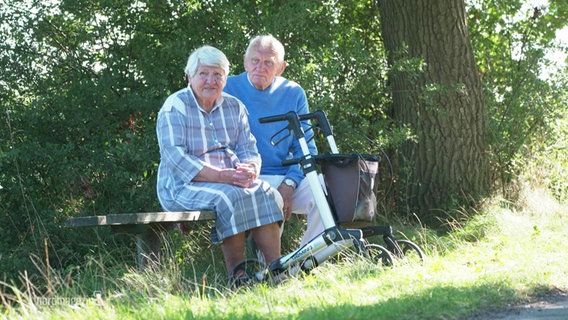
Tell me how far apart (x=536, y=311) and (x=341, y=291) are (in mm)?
1048

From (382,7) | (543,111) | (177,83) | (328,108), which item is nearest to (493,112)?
(543,111)

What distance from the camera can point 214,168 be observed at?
6328mm

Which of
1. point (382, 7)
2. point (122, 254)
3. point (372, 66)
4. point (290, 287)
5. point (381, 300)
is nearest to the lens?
point (381, 300)

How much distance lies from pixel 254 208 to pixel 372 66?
3.28 m

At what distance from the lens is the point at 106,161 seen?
7980mm

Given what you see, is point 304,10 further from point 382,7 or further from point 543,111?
point 543,111

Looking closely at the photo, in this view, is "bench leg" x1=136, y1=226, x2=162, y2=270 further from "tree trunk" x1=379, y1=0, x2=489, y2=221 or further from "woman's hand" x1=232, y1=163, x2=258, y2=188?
"tree trunk" x1=379, y1=0, x2=489, y2=221

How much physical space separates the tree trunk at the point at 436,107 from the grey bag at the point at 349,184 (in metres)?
3.27

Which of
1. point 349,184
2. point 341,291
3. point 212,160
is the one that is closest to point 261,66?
point 212,160

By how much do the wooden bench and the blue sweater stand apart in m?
0.90

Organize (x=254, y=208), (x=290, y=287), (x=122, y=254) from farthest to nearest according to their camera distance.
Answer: (x=122, y=254)
(x=254, y=208)
(x=290, y=287)

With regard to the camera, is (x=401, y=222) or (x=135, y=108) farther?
(x=401, y=222)

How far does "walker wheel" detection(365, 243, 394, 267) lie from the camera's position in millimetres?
6148

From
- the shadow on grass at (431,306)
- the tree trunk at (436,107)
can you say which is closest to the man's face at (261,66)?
the shadow on grass at (431,306)
